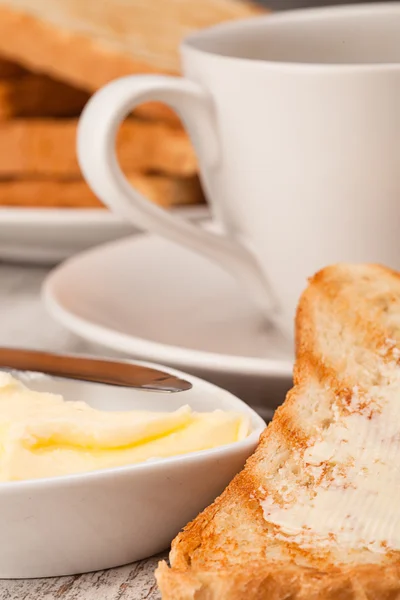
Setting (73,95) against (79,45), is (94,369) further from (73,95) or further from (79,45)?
(73,95)

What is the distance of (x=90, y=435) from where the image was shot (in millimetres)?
677

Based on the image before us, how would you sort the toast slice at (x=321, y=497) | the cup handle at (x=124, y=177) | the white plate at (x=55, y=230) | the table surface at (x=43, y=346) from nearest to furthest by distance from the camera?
the toast slice at (x=321, y=497)
the table surface at (x=43, y=346)
the cup handle at (x=124, y=177)
the white plate at (x=55, y=230)

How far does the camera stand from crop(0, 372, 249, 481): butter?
0.65 m

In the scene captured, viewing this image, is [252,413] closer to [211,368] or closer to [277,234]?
[211,368]

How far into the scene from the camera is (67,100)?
5.87 ft

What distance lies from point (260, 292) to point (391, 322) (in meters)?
0.32

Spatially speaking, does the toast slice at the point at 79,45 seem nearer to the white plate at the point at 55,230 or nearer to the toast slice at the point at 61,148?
the toast slice at the point at 61,148

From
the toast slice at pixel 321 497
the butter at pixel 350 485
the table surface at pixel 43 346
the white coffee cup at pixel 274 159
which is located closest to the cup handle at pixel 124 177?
the white coffee cup at pixel 274 159

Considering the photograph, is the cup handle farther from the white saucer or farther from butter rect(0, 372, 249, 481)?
butter rect(0, 372, 249, 481)

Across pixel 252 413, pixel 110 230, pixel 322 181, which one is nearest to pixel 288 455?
pixel 252 413

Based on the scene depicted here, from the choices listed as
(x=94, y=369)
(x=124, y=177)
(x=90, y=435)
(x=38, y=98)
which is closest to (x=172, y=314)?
(x=124, y=177)

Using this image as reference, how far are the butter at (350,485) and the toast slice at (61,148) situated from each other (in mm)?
931

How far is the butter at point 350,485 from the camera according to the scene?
570 millimetres

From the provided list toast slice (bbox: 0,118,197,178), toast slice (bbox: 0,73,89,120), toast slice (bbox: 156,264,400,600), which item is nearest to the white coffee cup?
toast slice (bbox: 156,264,400,600)
